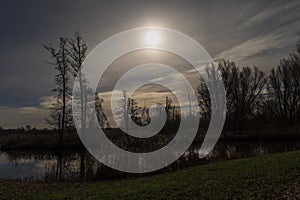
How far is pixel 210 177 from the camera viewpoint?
1153 centimetres

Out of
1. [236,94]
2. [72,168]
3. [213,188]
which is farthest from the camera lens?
[236,94]

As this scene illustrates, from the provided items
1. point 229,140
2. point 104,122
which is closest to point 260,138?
point 229,140

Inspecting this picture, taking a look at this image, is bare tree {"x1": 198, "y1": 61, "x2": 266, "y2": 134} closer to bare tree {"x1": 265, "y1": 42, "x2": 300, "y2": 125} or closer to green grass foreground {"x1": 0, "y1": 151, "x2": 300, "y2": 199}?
bare tree {"x1": 265, "y1": 42, "x2": 300, "y2": 125}

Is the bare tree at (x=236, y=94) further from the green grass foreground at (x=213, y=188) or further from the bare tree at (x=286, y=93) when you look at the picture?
the green grass foreground at (x=213, y=188)

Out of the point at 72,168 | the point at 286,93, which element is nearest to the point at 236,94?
the point at 286,93

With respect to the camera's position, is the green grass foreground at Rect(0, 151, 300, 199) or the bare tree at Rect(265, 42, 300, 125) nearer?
the green grass foreground at Rect(0, 151, 300, 199)

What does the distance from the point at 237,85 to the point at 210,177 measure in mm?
41464

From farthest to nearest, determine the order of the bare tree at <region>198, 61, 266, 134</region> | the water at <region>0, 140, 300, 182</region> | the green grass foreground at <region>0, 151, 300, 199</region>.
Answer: the bare tree at <region>198, 61, 266, 134</region>
the water at <region>0, 140, 300, 182</region>
the green grass foreground at <region>0, 151, 300, 199</region>

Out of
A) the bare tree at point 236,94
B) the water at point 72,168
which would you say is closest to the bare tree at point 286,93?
the bare tree at point 236,94

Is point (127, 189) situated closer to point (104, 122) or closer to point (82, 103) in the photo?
point (82, 103)

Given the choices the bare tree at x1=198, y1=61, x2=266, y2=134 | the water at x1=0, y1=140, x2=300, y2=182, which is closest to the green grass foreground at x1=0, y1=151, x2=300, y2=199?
the water at x1=0, y1=140, x2=300, y2=182

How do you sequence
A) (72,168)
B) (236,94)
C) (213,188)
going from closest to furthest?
1. (213,188)
2. (72,168)
3. (236,94)

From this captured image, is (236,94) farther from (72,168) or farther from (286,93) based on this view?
→ (72,168)

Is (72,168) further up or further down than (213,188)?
further down
